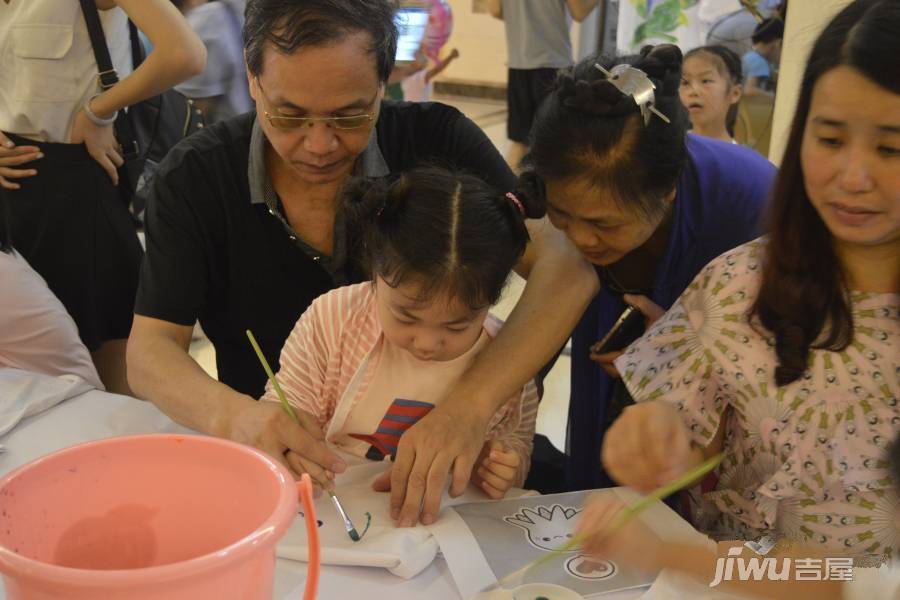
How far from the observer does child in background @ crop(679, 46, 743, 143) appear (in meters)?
3.10

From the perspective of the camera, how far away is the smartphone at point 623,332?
1.50 metres

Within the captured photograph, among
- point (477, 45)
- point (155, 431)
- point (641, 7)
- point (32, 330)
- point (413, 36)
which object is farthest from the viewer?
point (477, 45)

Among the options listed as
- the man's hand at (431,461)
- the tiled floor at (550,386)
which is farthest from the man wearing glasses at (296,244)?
the tiled floor at (550,386)

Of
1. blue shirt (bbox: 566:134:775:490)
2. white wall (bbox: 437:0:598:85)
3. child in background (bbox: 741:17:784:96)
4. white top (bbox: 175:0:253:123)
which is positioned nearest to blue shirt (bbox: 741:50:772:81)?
child in background (bbox: 741:17:784:96)

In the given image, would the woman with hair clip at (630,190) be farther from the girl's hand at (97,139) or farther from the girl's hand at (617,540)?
the girl's hand at (97,139)

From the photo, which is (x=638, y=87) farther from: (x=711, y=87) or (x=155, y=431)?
(x=711, y=87)

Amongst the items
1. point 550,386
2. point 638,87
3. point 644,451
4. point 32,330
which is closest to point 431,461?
point 644,451

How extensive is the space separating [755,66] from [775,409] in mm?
2981

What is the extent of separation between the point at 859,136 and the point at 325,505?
0.74m

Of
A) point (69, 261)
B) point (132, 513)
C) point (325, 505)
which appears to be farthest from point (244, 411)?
point (69, 261)

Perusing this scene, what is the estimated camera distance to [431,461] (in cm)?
110

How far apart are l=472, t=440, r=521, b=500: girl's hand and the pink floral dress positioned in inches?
7.6

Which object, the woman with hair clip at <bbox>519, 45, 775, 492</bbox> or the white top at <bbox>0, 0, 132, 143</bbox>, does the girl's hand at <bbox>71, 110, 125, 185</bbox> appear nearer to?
the white top at <bbox>0, 0, 132, 143</bbox>

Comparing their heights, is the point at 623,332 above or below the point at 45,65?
below
